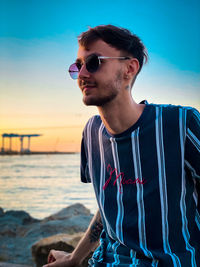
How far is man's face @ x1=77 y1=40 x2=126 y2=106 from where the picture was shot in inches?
71.6

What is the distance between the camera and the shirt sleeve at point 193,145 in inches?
62.6

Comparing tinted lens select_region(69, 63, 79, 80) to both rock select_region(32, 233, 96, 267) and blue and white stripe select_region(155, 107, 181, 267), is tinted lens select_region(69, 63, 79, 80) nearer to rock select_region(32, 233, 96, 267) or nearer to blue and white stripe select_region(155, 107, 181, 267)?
blue and white stripe select_region(155, 107, 181, 267)

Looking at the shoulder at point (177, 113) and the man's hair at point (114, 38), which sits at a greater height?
the man's hair at point (114, 38)

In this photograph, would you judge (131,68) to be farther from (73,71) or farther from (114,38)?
(73,71)

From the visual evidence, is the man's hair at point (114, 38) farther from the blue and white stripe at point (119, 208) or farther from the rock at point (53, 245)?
the rock at point (53, 245)

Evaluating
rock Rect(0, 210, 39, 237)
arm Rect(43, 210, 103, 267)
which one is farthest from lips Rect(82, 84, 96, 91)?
rock Rect(0, 210, 39, 237)

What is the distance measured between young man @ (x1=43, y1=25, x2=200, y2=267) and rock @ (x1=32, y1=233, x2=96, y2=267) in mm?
1974

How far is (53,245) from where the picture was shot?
4.04 m

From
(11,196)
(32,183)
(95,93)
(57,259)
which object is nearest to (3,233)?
(57,259)

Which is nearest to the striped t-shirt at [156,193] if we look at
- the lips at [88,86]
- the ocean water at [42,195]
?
the lips at [88,86]

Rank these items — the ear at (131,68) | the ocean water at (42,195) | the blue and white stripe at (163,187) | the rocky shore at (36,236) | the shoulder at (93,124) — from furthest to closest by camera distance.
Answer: the ocean water at (42,195) < the rocky shore at (36,236) < the shoulder at (93,124) < the ear at (131,68) < the blue and white stripe at (163,187)

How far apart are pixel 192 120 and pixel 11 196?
57.6 ft

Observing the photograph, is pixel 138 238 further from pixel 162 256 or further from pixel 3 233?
pixel 3 233

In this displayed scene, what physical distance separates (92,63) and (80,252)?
1138 mm
